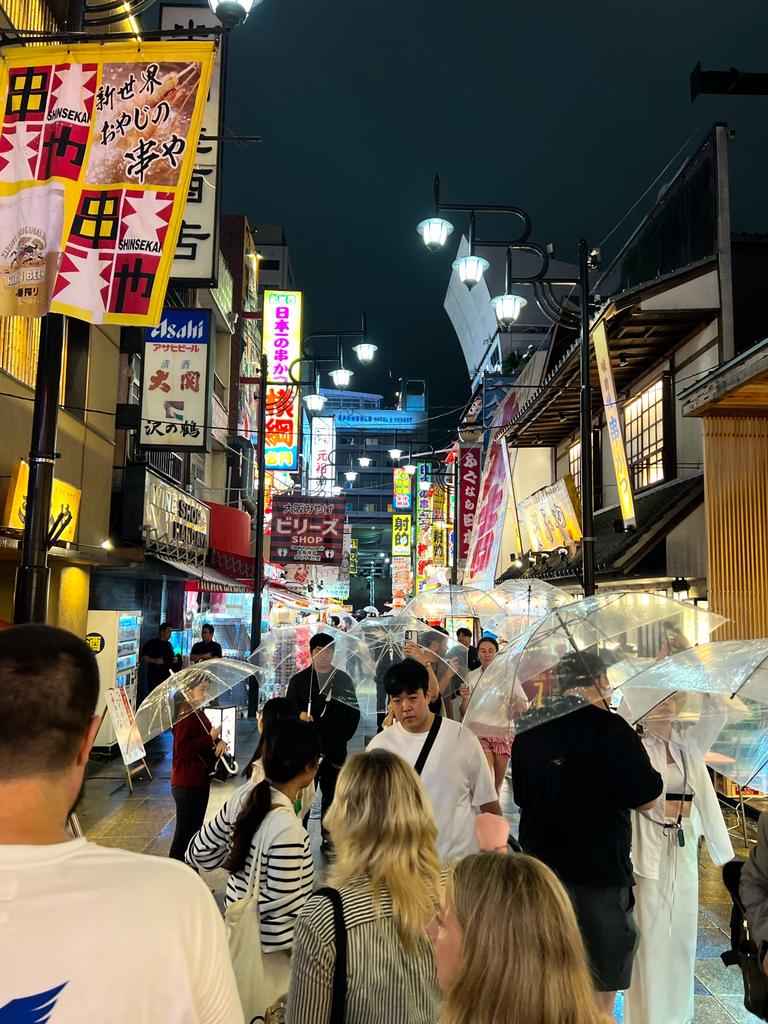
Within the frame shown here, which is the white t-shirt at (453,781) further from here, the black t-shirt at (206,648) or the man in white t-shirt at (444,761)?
the black t-shirt at (206,648)

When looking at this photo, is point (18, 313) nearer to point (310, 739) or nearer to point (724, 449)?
point (310, 739)

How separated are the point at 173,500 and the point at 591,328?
374 inches

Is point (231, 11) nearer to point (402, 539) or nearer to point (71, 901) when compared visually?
point (71, 901)

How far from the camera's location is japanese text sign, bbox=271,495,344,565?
80.9 feet

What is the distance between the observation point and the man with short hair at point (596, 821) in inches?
170

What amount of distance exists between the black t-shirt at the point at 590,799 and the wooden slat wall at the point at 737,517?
7463 mm

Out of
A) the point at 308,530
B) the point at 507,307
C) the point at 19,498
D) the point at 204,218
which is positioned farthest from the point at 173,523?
the point at 507,307

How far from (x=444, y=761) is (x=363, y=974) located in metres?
2.21

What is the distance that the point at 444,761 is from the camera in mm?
4855

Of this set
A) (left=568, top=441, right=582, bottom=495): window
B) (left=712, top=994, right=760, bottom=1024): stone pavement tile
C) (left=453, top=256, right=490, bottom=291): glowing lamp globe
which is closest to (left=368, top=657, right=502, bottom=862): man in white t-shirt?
(left=712, top=994, right=760, bottom=1024): stone pavement tile

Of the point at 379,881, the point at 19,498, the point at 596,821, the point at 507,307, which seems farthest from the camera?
the point at 507,307

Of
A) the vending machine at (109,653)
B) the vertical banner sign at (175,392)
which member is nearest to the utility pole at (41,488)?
the vending machine at (109,653)

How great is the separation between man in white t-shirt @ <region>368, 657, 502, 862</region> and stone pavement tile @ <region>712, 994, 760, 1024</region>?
7.25 ft

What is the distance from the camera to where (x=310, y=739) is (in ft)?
13.9
